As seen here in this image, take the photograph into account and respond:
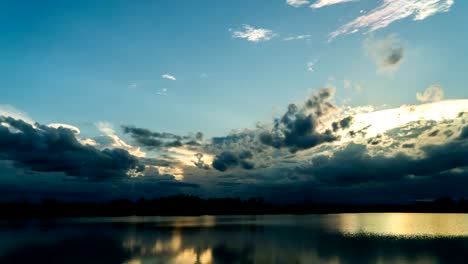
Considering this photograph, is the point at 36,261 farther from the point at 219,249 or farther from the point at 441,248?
the point at 441,248

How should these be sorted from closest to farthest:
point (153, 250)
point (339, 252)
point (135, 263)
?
1. point (135, 263)
2. point (339, 252)
3. point (153, 250)

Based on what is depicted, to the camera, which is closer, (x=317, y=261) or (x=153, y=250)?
(x=317, y=261)

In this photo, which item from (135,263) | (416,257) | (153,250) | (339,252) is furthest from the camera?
(153,250)

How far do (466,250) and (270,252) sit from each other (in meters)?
31.9

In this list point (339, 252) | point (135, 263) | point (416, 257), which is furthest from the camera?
point (339, 252)

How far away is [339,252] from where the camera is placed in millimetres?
58719

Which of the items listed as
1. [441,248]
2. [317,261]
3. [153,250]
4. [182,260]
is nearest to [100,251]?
[153,250]

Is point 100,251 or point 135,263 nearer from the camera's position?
point 135,263

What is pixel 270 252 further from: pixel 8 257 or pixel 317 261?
pixel 8 257

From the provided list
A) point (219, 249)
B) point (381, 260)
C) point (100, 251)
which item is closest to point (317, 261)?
point (381, 260)

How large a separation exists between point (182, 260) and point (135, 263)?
6384mm

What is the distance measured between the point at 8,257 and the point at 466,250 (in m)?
70.7

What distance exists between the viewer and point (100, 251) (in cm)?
6216

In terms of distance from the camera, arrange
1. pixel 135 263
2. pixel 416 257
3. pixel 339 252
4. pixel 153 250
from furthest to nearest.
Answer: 1. pixel 153 250
2. pixel 339 252
3. pixel 416 257
4. pixel 135 263
